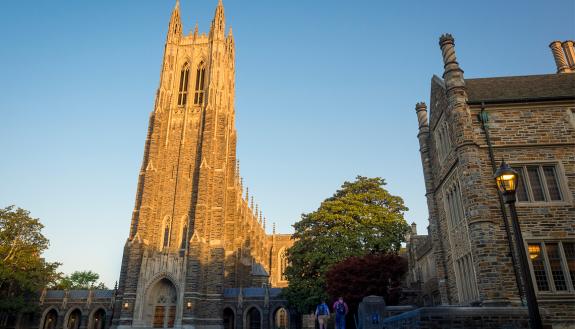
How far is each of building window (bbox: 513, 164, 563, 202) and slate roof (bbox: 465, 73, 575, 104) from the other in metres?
2.91

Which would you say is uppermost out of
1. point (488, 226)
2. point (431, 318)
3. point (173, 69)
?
point (173, 69)

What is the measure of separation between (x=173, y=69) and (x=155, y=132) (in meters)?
9.62

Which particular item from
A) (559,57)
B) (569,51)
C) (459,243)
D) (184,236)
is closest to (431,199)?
(459,243)

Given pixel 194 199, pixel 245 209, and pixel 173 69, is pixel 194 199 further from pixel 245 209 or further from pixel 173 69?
pixel 173 69

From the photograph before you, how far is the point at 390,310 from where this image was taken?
597 inches

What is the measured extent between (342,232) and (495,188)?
49.7ft

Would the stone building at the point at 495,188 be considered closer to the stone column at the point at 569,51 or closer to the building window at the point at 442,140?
the building window at the point at 442,140

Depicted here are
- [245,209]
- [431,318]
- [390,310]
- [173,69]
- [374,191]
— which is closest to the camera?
[431,318]

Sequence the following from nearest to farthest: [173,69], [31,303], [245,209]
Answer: [31,303] < [173,69] < [245,209]

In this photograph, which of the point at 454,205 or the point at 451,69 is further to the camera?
the point at 454,205

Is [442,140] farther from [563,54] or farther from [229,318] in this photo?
[229,318]

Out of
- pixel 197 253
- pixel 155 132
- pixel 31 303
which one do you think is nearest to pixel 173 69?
pixel 155 132


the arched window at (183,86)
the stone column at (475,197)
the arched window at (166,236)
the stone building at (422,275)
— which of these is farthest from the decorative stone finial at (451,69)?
the arched window at (183,86)

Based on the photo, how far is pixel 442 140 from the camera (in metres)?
18.7
